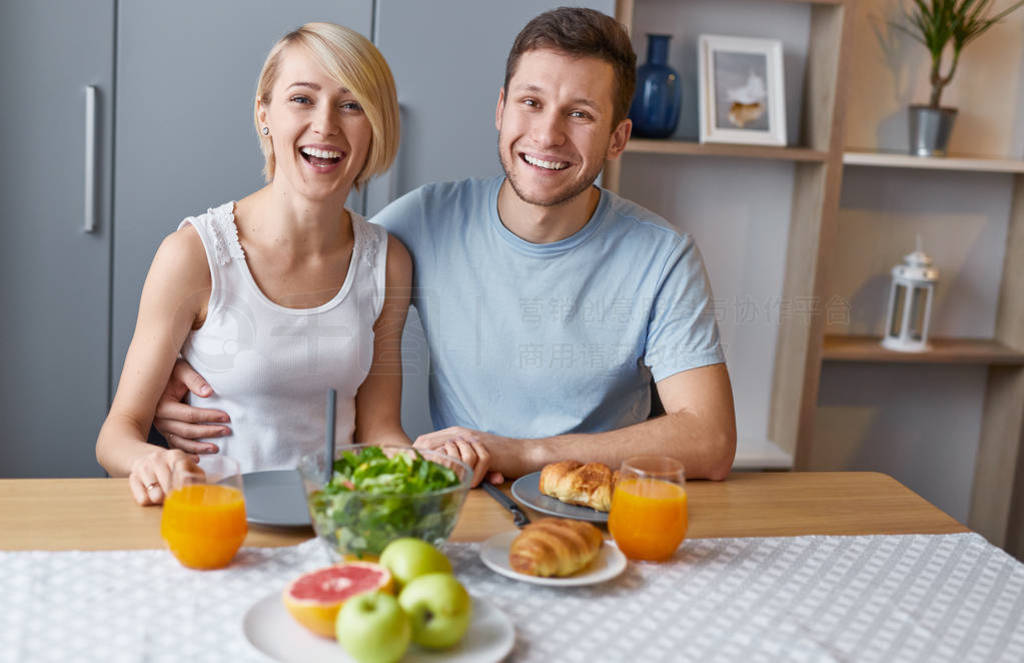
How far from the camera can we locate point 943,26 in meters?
2.64

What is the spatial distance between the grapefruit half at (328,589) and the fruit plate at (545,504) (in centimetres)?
35

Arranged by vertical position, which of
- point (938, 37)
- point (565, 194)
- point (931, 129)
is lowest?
point (565, 194)

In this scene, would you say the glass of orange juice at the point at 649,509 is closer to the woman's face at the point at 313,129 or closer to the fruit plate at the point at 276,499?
the fruit plate at the point at 276,499

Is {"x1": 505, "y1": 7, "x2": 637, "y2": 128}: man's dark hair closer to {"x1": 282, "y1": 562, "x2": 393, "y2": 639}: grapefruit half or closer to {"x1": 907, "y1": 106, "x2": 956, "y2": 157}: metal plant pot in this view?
{"x1": 282, "y1": 562, "x2": 393, "y2": 639}: grapefruit half

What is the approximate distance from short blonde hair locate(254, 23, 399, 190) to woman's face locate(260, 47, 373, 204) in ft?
0.04

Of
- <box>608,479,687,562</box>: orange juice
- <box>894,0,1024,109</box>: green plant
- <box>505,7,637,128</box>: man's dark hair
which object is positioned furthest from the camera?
<box>894,0,1024,109</box>: green plant

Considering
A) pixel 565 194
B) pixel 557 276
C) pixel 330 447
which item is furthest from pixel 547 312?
pixel 330 447

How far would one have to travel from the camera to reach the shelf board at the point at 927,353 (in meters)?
2.76

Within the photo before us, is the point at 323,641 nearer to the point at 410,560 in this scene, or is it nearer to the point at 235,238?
the point at 410,560

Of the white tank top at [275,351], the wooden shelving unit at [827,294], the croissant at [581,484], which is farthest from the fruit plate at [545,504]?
the wooden shelving unit at [827,294]

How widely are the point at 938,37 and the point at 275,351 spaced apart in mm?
2060

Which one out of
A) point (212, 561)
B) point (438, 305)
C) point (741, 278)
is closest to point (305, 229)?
point (438, 305)

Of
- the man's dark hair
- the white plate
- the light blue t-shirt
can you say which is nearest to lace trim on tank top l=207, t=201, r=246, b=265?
the light blue t-shirt

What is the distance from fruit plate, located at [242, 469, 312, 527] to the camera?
112 cm
